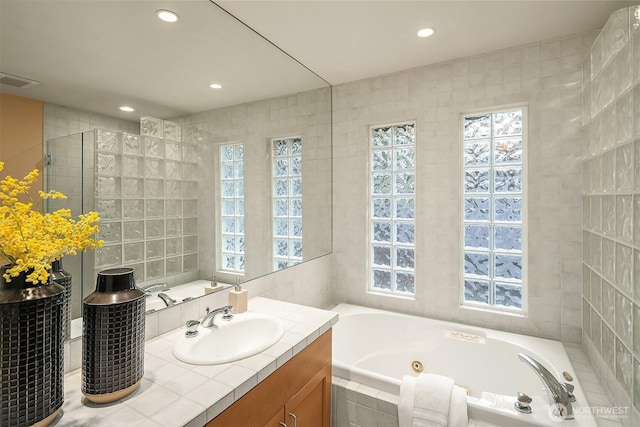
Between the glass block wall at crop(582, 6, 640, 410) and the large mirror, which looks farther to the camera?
the glass block wall at crop(582, 6, 640, 410)

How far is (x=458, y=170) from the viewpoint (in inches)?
97.5

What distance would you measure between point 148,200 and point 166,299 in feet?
1.60

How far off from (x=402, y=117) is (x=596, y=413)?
7.27 feet

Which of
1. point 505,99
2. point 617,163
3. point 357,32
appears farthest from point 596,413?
point 357,32

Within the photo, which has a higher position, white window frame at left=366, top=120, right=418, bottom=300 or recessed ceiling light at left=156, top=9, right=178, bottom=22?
recessed ceiling light at left=156, top=9, right=178, bottom=22

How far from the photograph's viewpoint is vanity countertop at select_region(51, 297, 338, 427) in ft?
2.92

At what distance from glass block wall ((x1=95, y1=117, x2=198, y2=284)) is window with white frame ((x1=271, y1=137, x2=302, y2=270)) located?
2.65 ft

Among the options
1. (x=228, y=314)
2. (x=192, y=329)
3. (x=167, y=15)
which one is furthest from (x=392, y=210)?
(x=167, y=15)

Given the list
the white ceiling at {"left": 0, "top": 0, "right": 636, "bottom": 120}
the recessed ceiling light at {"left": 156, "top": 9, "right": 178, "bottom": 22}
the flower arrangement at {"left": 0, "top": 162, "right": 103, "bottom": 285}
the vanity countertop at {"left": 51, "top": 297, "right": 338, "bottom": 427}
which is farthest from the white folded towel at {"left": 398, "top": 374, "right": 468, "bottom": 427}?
the recessed ceiling light at {"left": 156, "top": 9, "right": 178, "bottom": 22}

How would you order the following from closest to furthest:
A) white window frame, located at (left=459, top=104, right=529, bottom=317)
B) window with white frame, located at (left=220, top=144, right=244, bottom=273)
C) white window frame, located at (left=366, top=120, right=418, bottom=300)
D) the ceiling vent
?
1. the ceiling vent
2. window with white frame, located at (left=220, top=144, right=244, bottom=273)
3. white window frame, located at (left=459, top=104, right=529, bottom=317)
4. white window frame, located at (left=366, top=120, right=418, bottom=300)

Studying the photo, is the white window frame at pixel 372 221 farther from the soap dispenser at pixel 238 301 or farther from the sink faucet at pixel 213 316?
the sink faucet at pixel 213 316

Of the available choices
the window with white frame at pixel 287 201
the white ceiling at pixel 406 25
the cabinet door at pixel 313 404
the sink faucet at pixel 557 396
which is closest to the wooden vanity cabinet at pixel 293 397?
the cabinet door at pixel 313 404

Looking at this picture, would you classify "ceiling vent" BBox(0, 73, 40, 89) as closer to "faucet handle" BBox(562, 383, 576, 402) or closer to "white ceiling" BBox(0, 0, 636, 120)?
"white ceiling" BBox(0, 0, 636, 120)

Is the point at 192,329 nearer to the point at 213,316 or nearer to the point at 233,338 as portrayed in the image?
the point at 213,316
